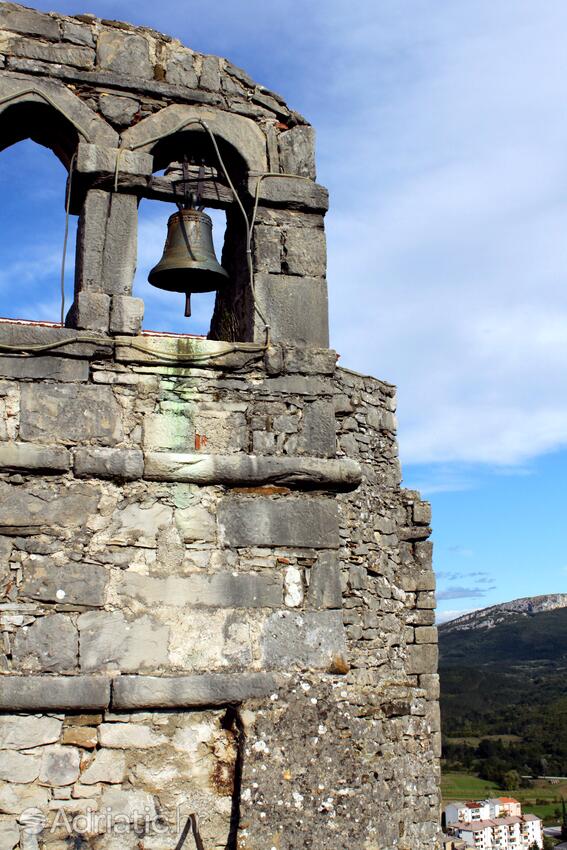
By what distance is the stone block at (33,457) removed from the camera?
4.27 metres

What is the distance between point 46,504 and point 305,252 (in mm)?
1939

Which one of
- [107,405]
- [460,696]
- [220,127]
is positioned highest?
[220,127]

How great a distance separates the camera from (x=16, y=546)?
4.25 meters

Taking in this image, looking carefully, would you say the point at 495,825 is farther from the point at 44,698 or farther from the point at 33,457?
the point at 33,457

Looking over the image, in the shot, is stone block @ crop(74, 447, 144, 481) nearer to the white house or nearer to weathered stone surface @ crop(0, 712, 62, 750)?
weathered stone surface @ crop(0, 712, 62, 750)

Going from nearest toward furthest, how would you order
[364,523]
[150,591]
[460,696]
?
1. [150,591]
2. [364,523]
3. [460,696]

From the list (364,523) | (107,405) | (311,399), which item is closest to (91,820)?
(107,405)

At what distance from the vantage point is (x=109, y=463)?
→ 439 cm

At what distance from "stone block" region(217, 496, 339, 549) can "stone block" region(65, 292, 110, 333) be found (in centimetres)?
106

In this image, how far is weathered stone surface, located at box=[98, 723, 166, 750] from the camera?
4176 millimetres

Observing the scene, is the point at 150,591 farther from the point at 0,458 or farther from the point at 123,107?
the point at 123,107

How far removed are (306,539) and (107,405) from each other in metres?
1.18

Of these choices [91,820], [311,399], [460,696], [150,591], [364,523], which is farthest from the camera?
[460,696]

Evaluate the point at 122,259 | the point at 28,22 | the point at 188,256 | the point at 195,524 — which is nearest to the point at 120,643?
the point at 195,524
